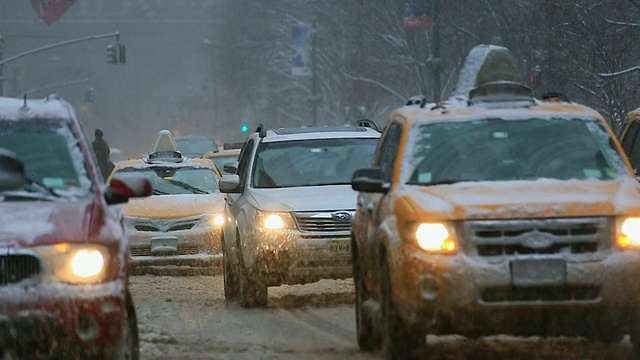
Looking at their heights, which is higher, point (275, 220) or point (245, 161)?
point (245, 161)

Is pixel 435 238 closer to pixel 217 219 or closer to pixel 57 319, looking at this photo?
pixel 57 319

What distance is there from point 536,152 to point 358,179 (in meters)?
1.17

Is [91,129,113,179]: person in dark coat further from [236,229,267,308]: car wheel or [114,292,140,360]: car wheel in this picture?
[114,292,140,360]: car wheel

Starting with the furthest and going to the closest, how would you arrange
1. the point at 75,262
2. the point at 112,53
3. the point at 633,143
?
the point at 112,53
the point at 633,143
the point at 75,262

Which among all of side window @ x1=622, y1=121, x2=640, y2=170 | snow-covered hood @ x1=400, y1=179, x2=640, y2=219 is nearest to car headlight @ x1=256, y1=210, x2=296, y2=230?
side window @ x1=622, y1=121, x2=640, y2=170

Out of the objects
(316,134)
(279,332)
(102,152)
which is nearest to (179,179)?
(316,134)

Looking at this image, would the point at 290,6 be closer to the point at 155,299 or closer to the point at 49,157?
the point at 155,299

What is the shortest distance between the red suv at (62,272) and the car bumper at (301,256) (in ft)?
17.3

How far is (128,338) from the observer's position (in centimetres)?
949

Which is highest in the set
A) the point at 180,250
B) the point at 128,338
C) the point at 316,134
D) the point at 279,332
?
the point at 316,134

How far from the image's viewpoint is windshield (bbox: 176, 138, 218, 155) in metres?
49.7

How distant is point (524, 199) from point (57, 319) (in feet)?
9.55

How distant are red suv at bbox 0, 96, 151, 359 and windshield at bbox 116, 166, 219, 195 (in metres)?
11.4

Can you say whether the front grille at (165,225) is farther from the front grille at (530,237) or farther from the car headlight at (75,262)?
the car headlight at (75,262)
